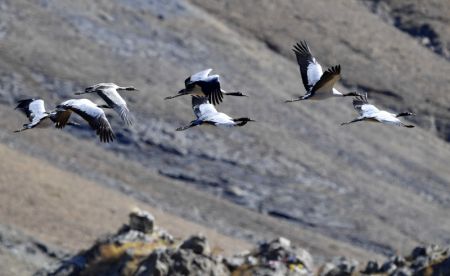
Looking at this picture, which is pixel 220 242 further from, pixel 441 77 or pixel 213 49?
pixel 441 77

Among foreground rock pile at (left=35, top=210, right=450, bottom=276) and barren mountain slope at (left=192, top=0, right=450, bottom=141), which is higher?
barren mountain slope at (left=192, top=0, right=450, bottom=141)

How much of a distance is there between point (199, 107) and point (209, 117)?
120 cm

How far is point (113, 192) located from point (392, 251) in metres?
13.6

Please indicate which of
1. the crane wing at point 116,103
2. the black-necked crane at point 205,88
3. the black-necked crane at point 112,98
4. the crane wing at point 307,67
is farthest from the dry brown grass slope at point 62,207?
the black-necked crane at point 205,88

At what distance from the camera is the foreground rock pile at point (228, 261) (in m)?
35.4

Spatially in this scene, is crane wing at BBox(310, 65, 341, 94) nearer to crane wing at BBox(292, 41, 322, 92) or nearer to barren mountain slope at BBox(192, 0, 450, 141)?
crane wing at BBox(292, 41, 322, 92)

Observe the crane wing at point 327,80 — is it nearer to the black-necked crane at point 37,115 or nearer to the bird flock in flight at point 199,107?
the bird flock in flight at point 199,107

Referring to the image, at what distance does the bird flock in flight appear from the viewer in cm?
2564

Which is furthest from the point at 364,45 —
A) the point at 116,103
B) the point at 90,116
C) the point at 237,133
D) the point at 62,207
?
the point at 90,116

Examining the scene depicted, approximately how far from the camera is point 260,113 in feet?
298

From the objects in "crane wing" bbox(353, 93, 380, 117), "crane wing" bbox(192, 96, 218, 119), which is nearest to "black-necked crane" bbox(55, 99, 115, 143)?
"crane wing" bbox(192, 96, 218, 119)

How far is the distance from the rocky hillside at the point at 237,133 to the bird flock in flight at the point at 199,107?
33629 millimetres

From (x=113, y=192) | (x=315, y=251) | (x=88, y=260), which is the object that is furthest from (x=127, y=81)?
(x=88, y=260)

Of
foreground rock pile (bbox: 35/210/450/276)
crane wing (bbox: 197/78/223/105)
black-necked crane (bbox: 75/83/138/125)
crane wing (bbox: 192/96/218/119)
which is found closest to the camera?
black-necked crane (bbox: 75/83/138/125)
